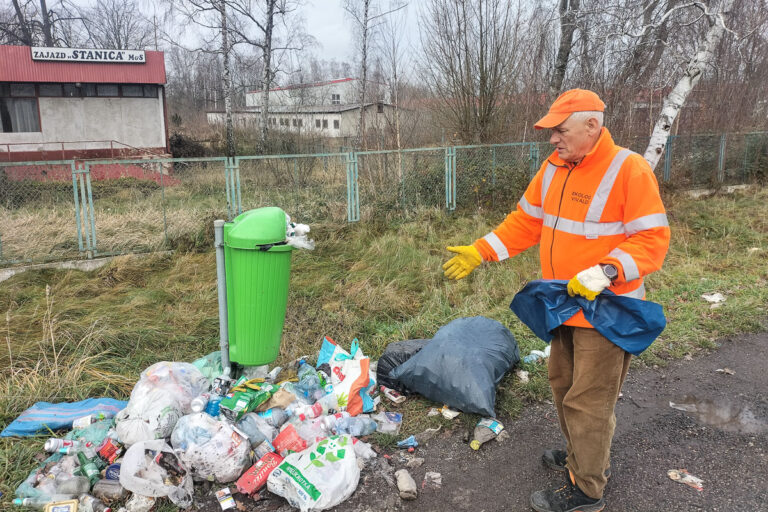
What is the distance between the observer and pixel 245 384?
10.7ft

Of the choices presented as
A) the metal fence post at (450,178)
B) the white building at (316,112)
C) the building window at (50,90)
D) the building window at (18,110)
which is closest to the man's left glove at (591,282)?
the metal fence post at (450,178)

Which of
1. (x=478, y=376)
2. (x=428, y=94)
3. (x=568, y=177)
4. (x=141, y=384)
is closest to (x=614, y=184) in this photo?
(x=568, y=177)

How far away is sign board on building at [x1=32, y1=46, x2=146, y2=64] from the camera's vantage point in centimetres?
1938

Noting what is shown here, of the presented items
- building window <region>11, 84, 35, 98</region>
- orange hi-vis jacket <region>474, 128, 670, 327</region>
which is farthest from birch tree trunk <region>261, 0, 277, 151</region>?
orange hi-vis jacket <region>474, 128, 670, 327</region>

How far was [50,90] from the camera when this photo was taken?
66.2 feet

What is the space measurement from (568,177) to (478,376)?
1.40 metres

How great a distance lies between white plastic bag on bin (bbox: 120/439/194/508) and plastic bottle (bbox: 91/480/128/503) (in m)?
0.08

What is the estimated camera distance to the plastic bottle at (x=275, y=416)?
310 cm

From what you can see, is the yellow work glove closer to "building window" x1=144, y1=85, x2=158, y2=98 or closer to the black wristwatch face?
the black wristwatch face

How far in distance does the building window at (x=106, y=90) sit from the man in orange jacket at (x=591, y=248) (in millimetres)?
22376

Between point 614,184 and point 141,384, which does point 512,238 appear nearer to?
point 614,184

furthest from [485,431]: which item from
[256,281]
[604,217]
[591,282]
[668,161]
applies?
[668,161]

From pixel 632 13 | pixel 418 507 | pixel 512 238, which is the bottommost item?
pixel 418 507

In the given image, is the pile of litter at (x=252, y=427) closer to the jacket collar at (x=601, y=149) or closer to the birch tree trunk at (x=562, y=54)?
the jacket collar at (x=601, y=149)
